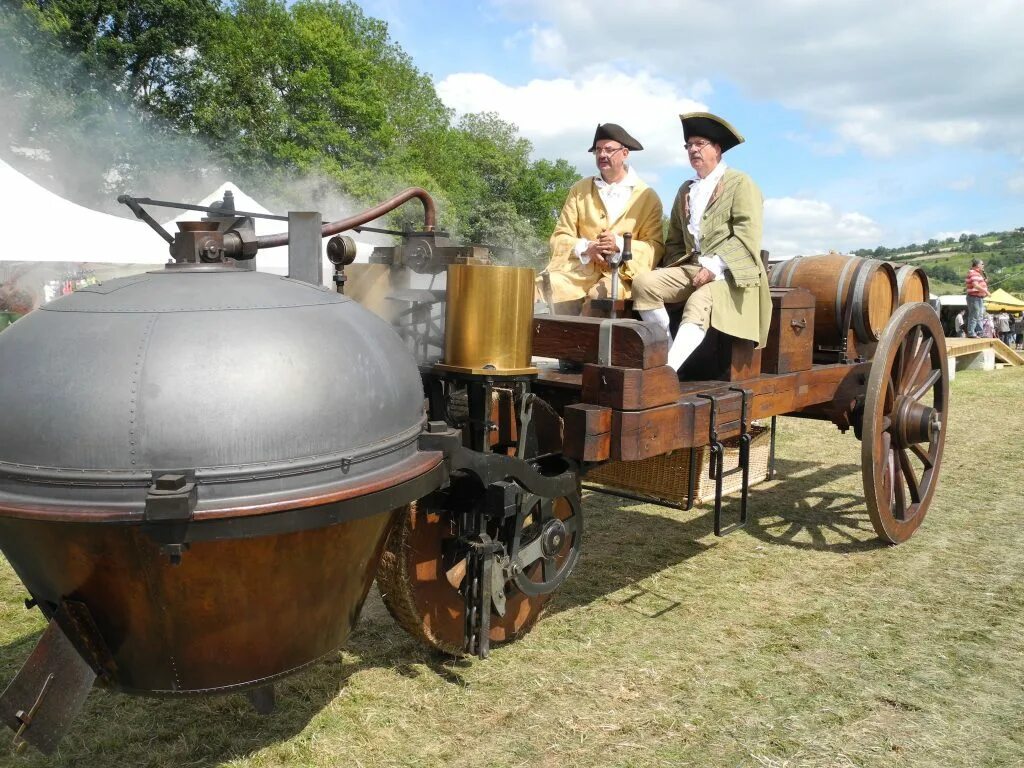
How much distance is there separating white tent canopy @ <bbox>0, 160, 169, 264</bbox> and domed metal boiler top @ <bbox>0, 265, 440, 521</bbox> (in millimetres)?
10672

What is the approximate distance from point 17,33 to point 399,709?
23911 mm

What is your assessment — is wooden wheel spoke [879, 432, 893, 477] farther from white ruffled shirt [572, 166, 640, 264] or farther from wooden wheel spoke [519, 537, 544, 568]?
wooden wheel spoke [519, 537, 544, 568]

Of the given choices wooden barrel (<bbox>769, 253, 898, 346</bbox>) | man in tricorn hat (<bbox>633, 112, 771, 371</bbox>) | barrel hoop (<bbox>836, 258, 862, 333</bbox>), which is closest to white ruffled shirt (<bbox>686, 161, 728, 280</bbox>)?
man in tricorn hat (<bbox>633, 112, 771, 371</bbox>)

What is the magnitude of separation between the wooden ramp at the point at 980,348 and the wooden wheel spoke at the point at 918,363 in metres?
7.67

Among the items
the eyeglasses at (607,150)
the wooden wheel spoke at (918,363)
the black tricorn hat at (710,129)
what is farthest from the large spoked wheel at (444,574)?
the wooden wheel spoke at (918,363)

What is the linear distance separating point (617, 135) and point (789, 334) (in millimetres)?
1264

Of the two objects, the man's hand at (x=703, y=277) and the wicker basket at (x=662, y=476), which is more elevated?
the man's hand at (x=703, y=277)

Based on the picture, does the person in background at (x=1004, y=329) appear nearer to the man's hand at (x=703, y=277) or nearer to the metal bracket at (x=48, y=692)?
the man's hand at (x=703, y=277)

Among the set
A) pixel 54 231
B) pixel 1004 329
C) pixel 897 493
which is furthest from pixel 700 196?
pixel 1004 329

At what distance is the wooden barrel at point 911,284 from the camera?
5070 mm

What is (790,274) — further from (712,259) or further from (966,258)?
(966,258)

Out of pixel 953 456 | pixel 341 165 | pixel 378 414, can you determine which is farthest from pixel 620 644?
pixel 341 165

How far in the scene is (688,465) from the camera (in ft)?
12.6

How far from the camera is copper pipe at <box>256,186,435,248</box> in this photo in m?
2.65
